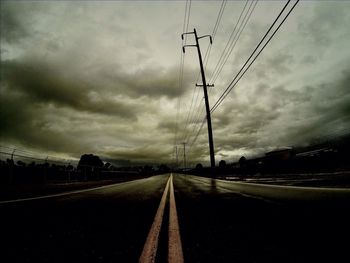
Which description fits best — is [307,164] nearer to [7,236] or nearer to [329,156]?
[329,156]

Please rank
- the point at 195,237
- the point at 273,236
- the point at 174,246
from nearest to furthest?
the point at 174,246 < the point at 273,236 < the point at 195,237

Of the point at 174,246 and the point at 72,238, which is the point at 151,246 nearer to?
the point at 174,246

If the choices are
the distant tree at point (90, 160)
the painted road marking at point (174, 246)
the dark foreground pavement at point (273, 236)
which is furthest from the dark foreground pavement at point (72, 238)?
the distant tree at point (90, 160)

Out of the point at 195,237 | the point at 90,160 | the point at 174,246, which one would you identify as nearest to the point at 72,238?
the point at 174,246

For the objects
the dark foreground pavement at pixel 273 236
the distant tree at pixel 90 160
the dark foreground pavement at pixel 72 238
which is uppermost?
the distant tree at pixel 90 160

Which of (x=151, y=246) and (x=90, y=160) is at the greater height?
(x=90, y=160)

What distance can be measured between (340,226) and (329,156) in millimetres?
22381

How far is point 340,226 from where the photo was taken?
A: 2.26 metres

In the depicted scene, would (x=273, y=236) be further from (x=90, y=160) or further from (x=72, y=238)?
(x=90, y=160)

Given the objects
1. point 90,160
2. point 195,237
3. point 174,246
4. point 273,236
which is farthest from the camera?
point 90,160

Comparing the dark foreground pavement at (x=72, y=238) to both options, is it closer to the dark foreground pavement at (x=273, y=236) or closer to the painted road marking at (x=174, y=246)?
the painted road marking at (x=174, y=246)

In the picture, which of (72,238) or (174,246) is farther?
(72,238)

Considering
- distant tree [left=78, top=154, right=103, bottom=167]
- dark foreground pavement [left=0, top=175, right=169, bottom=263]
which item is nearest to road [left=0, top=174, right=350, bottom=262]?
dark foreground pavement [left=0, top=175, right=169, bottom=263]

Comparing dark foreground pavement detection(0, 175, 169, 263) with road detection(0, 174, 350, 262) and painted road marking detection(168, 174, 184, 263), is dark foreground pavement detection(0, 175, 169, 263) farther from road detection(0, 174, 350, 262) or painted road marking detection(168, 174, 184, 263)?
painted road marking detection(168, 174, 184, 263)
